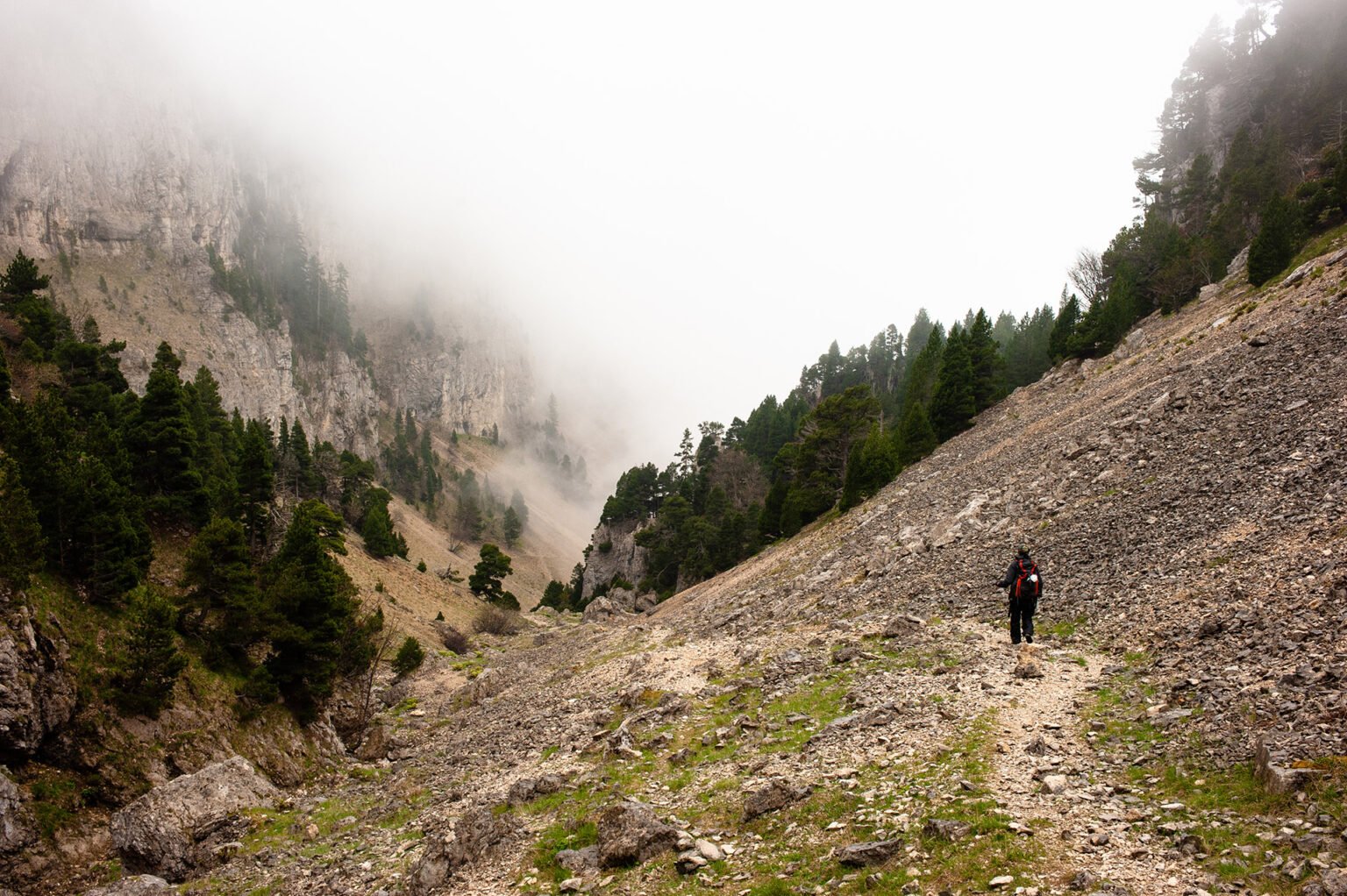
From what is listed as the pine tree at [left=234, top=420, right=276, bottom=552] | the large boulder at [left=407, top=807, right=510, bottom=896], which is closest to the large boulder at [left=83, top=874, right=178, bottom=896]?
the large boulder at [left=407, top=807, right=510, bottom=896]

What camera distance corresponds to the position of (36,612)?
23328 millimetres

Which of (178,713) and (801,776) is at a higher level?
(178,713)

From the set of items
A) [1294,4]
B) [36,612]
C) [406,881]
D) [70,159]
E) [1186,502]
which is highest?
[70,159]

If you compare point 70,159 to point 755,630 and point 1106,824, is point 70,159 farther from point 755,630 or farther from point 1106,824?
point 1106,824

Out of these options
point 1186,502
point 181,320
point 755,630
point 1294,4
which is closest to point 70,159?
point 181,320

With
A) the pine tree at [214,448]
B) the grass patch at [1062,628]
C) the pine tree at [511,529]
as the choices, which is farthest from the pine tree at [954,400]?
the pine tree at [511,529]

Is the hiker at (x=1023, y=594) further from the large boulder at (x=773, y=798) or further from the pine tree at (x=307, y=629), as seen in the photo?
the pine tree at (x=307, y=629)

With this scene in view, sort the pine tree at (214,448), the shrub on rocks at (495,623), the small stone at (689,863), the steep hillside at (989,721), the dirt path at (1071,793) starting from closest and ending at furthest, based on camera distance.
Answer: the dirt path at (1071,793)
the steep hillside at (989,721)
the small stone at (689,863)
the pine tree at (214,448)
the shrub on rocks at (495,623)

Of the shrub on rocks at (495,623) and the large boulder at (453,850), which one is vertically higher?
the shrub on rocks at (495,623)

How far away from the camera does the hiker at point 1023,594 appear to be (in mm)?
19562

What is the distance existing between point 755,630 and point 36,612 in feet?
93.7

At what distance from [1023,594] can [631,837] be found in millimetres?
13829

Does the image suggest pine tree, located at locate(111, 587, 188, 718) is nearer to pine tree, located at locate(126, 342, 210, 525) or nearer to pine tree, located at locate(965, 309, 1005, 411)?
pine tree, located at locate(126, 342, 210, 525)

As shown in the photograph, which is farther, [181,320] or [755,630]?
[181,320]
